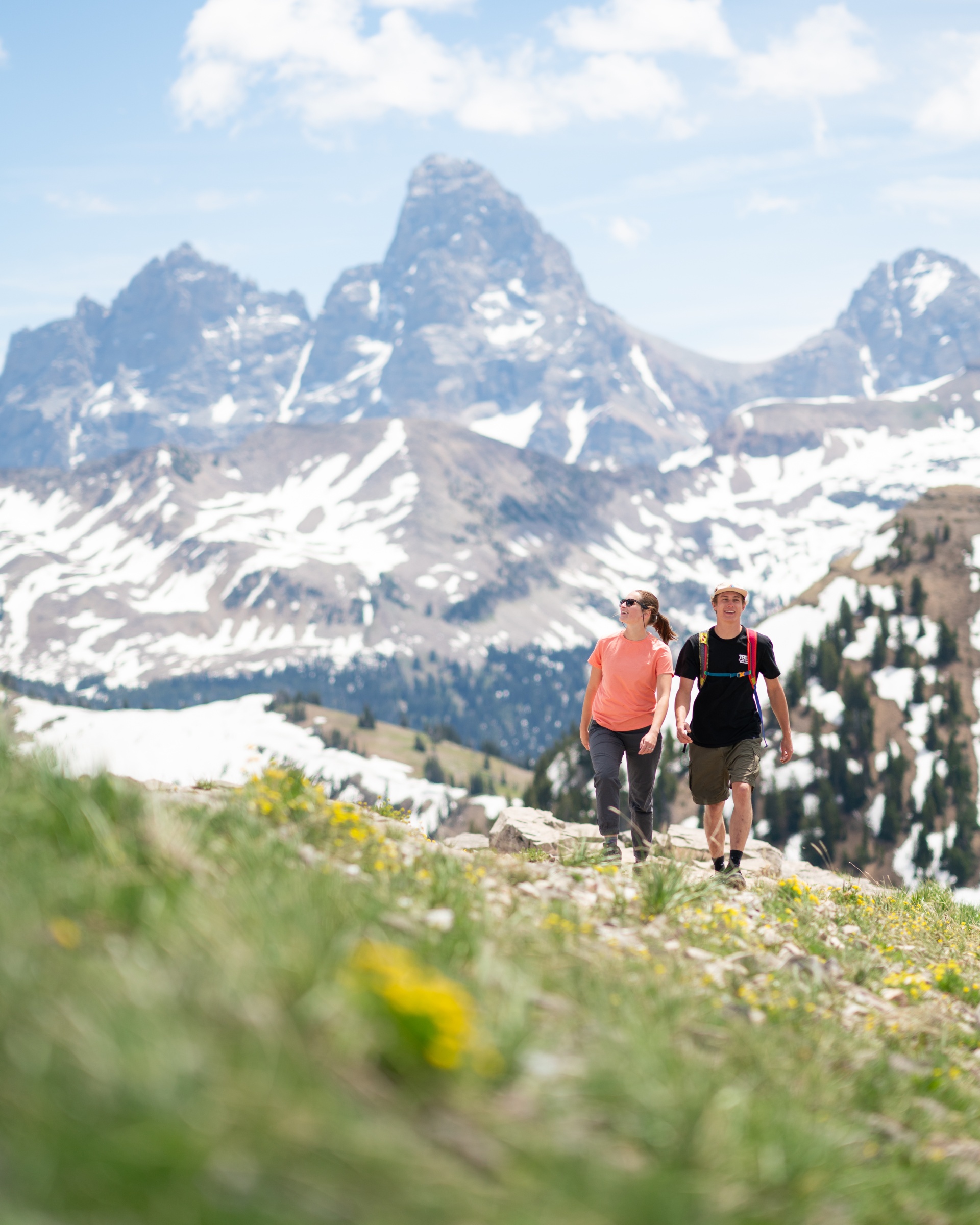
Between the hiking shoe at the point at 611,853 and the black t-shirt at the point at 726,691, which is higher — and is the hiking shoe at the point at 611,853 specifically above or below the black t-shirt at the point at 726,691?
below

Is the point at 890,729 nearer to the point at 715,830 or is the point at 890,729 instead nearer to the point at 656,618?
the point at 715,830

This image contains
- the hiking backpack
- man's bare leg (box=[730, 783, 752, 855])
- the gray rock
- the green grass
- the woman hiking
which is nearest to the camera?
the green grass

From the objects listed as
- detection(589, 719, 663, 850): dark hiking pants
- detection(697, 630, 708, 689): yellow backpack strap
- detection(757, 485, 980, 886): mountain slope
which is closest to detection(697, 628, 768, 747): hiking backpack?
detection(697, 630, 708, 689): yellow backpack strap

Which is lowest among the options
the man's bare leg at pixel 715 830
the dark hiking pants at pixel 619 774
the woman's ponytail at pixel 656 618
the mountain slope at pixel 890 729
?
the mountain slope at pixel 890 729

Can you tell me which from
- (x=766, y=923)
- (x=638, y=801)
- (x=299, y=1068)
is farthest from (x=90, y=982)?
(x=638, y=801)

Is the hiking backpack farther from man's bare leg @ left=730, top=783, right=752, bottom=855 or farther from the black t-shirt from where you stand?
man's bare leg @ left=730, top=783, right=752, bottom=855

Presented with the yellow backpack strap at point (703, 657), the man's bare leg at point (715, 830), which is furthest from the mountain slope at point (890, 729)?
the yellow backpack strap at point (703, 657)

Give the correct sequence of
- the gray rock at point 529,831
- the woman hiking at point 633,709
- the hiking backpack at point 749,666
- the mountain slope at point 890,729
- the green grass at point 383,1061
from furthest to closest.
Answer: the mountain slope at point 890,729 → the gray rock at point 529,831 → the woman hiking at point 633,709 → the hiking backpack at point 749,666 → the green grass at point 383,1061

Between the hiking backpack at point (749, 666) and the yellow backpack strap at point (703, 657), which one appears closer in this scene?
the hiking backpack at point (749, 666)

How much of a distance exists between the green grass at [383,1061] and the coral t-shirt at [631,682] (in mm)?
5557

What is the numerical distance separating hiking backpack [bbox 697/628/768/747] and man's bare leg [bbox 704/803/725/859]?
137 centimetres

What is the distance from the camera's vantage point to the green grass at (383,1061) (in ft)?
10.9

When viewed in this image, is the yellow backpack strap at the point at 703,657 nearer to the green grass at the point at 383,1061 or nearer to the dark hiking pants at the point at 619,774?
the dark hiking pants at the point at 619,774

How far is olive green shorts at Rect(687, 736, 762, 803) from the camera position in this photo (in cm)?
1295
